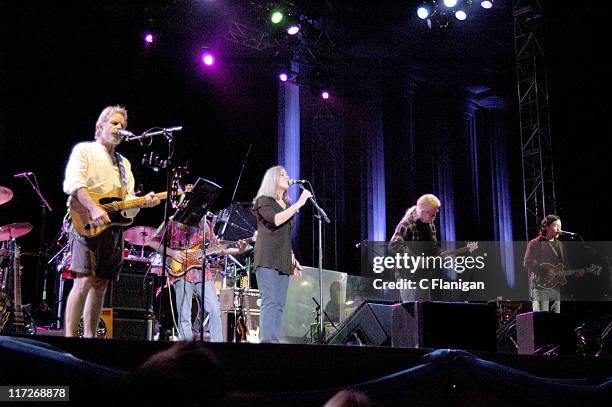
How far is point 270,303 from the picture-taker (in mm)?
6254

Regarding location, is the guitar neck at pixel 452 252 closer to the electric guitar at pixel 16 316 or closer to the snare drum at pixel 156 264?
the snare drum at pixel 156 264

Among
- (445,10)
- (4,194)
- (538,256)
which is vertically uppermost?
(445,10)

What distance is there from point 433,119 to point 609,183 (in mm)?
4380

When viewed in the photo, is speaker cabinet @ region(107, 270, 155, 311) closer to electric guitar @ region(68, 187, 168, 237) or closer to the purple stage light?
electric guitar @ region(68, 187, 168, 237)

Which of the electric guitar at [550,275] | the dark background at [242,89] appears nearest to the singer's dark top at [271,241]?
the electric guitar at [550,275]

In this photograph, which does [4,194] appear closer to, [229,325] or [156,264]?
[156,264]

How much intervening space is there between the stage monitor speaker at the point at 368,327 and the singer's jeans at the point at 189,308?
1417 millimetres

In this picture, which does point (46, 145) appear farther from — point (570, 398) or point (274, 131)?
point (570, 398)

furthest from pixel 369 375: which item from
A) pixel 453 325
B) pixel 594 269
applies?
pixel 594 269

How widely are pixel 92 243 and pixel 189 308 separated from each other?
3110mm

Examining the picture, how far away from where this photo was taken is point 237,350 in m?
3.55

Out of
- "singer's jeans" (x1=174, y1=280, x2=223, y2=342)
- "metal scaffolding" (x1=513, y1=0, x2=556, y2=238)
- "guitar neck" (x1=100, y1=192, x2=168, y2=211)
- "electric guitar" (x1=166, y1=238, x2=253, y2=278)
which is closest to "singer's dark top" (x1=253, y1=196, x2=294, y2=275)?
"guitar neck" (x1=100, y1=192, x2=168, y2=211)

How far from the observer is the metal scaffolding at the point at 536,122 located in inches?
485

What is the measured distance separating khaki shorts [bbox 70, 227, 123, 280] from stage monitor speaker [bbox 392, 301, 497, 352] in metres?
2.43
